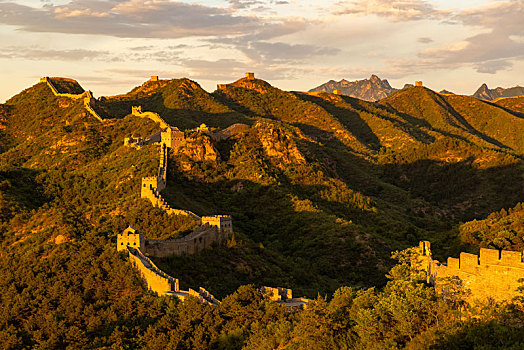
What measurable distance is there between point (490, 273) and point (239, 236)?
162 feet

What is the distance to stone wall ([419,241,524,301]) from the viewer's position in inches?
1120

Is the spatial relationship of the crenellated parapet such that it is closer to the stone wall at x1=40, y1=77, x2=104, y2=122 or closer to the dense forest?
the dense forest

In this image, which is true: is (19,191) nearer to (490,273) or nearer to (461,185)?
(490,273)

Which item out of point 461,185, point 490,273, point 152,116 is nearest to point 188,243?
point 490,273

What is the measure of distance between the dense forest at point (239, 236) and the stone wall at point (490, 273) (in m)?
0.57

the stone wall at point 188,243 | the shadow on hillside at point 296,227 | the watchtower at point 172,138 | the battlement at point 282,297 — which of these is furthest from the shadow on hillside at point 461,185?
the battlement at point 282,297

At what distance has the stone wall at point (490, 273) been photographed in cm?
2845

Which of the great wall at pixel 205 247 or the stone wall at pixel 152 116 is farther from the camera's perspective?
the stone wall at pixel 152 116

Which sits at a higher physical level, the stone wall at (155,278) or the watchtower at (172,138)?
the watchtower at (172,138)

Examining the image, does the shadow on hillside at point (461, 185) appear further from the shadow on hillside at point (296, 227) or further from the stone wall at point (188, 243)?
the stone wall at point (188, 243)

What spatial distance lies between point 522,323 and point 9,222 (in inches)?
2694

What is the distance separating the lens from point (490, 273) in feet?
95.7

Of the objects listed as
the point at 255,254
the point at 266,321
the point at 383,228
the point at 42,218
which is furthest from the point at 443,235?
the point at 266,321

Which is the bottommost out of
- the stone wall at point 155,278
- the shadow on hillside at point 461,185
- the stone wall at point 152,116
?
the shadow on hillside at point 461,185
